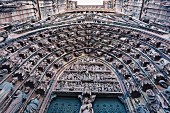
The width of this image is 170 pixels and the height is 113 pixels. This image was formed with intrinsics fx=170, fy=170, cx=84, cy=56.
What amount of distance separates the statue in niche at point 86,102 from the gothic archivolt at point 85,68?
10 cm

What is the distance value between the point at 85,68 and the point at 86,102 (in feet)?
9.63

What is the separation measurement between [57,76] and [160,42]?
538cm

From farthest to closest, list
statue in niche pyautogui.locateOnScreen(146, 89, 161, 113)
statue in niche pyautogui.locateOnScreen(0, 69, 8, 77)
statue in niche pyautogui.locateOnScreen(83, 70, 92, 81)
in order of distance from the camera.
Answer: statue in niche pyautogui.locateOnScreen(83, 70, 92, 81) → statue in niche pyautogui.locateOnScreen(0, 69, 8, 77) → statue in niche pyautogui.locateOnScreen(146, 89, 161, 113)

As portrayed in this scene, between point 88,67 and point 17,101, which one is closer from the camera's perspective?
point 17,101

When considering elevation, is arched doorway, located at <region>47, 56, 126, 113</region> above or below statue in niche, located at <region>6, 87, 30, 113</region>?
above

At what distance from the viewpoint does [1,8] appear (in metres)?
11.9

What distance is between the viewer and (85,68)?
941 centimetres

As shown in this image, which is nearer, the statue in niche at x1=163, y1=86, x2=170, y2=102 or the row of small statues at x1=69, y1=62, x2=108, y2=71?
the statue in niche at x1=163, y1=86, x2=170, y2=102

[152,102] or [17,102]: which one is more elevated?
[152,102]

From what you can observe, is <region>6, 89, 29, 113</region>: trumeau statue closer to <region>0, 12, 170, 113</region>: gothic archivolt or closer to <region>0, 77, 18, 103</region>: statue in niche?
<region>0, 12, 170, 113</region>: gothic archivolt

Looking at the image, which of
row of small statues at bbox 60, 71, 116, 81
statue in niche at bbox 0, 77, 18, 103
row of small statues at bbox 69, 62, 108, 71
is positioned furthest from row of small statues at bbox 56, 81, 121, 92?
statue in niche at bbox 0, 77, 18, 103

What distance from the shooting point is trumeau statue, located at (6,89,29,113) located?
5.41 metres

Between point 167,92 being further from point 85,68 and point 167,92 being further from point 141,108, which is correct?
point 85,68

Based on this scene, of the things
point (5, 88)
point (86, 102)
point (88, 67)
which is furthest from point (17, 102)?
point (88, 67)
